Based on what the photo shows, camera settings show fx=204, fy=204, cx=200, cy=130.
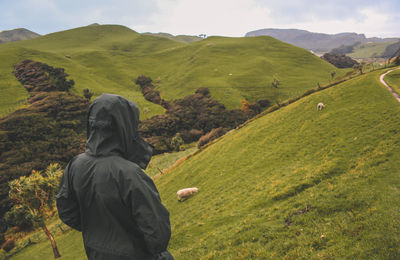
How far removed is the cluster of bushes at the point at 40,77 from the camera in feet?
345

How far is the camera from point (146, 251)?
3.43 metres

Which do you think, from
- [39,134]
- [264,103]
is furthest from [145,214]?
[264,103]

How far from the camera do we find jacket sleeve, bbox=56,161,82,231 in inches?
151

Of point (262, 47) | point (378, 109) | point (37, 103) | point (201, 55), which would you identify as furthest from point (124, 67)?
point (378, 109)

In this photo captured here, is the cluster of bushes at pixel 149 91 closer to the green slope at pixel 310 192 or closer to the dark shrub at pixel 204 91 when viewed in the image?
the dark shrub at pixel 204 91

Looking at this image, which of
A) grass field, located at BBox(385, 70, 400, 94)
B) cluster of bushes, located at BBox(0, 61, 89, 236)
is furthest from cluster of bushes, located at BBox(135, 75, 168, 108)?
grass field, located at BBox(385, 70, 400, 94)

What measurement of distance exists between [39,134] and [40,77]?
166 feet

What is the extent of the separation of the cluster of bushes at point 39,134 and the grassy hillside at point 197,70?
1204 cm

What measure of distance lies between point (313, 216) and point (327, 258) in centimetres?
288

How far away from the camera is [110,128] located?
12.1ft

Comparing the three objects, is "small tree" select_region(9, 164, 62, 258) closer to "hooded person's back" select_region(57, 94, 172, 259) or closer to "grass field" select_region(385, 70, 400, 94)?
"hooded person's back" select_region(57, 94, 172, 259)

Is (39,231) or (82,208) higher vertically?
(82,208)

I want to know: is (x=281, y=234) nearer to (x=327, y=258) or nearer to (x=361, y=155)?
(x=327, y=258)

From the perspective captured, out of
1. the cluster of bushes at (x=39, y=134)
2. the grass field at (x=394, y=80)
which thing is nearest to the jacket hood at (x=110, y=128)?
the grass field at (x=394, y=80)
